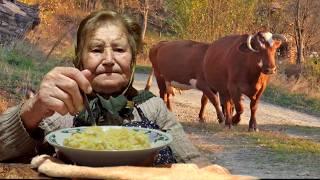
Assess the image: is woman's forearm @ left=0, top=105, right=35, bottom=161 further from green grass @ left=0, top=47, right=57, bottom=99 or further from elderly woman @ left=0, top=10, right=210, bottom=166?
green grass @ left=0, top=47, right=57, bottom=99

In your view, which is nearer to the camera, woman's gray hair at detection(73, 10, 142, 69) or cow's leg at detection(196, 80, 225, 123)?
woman's gray hair at detection(73, 10, 142, 69)

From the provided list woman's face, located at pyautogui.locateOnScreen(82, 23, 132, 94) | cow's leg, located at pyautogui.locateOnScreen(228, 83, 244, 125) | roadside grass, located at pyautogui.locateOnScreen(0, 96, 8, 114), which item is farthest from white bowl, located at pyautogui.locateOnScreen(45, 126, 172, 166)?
cow's leg, located at pyautogui.locateOnScreen(228, 83, 244, 125)

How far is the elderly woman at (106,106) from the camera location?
1476 millimetres

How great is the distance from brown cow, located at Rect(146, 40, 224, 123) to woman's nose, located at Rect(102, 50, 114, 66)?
27.1ft

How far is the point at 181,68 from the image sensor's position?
10734 mm

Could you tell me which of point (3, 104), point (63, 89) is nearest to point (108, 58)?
point (63, 89)

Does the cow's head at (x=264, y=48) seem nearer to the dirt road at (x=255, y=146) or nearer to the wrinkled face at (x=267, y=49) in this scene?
the wrinkled face at (x=267, y=49)

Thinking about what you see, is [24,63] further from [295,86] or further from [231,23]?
[231,23]

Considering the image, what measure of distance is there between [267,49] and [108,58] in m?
7.38

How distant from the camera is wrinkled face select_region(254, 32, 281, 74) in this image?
8.72 m

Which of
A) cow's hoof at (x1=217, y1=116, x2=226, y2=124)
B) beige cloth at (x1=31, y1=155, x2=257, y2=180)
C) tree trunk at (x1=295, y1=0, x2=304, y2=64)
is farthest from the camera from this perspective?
tree trunk at (x1=295, y1=0, x2=304, y2=64)

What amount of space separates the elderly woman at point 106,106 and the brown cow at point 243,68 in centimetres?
712

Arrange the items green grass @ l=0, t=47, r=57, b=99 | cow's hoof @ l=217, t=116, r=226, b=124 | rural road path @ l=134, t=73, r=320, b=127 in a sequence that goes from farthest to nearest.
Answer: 1. rural road path @ l=134, t=73, r=320, b=127
2. cow's hoof @ l=217, t=116, r=226, b=124
3. green grass @ l=0, t=47, r=57, b=99

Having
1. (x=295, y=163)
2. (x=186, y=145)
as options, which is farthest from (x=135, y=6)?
(x=186, y=145)
